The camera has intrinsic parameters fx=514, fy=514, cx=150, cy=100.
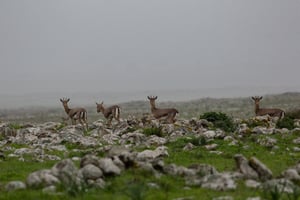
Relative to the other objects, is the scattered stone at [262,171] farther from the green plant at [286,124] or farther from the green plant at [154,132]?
the green plant at [286,124]

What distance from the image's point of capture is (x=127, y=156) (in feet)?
49.7

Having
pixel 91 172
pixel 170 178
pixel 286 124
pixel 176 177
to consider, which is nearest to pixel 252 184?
pixel 176 177

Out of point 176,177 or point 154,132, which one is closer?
point 176,177

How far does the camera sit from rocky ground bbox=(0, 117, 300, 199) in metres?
13.3

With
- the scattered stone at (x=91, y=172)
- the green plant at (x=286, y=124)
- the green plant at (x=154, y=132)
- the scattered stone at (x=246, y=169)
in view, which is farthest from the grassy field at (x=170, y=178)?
the green plant at (x=286, y=124)

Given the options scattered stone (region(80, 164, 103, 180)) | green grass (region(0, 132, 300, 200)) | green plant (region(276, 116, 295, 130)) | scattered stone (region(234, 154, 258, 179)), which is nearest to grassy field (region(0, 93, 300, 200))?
green grass (region(0, 132, 300, 200))

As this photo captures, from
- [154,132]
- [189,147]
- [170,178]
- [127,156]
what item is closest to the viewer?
[170,178]

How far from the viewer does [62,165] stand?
14.3m

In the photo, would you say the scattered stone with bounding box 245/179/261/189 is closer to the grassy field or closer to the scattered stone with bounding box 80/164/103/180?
the grassy field

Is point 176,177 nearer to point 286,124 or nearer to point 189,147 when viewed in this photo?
point 189,147

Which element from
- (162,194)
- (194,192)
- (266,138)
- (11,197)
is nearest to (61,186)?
→ (11,197)

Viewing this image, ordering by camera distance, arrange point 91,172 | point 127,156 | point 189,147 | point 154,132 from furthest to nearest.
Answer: point 154,132 → point 189,147 → point 127,156 → point 91,172

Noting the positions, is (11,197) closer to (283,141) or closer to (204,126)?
(283,141)

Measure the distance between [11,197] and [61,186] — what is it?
1.26 m
